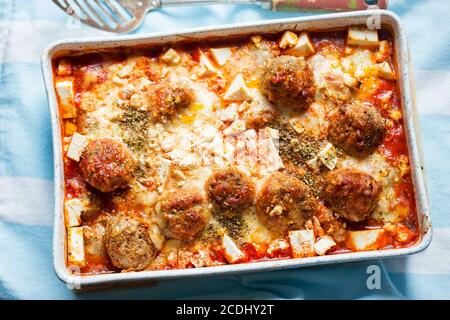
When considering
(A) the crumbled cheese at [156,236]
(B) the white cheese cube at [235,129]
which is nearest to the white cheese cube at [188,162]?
(B) the white cheese cube at [235,129]

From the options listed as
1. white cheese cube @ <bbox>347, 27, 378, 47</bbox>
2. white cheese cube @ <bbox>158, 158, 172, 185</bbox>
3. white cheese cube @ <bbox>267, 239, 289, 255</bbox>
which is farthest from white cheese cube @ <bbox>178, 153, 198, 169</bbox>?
white cheese cube @ <bbox>347, 27, 378, 47</bbox>

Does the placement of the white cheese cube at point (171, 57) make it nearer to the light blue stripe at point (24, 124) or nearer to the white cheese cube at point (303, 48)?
the white cheese cube at point (303, 48)

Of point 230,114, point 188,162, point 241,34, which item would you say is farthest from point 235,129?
point 241,34

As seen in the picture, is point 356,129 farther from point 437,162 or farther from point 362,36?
point 437,162

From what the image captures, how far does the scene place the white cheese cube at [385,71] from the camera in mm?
3584

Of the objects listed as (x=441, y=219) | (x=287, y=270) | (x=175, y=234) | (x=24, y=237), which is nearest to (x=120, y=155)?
(x=175, y=234)

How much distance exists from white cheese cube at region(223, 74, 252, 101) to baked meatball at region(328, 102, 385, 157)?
20.2 inches

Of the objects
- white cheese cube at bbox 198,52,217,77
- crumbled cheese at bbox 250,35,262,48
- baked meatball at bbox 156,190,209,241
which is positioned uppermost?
crumbled cheese at bbox 250,35,262,48

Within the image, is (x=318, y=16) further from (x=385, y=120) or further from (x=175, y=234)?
(x=175, y=234)

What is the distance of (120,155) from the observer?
345cm

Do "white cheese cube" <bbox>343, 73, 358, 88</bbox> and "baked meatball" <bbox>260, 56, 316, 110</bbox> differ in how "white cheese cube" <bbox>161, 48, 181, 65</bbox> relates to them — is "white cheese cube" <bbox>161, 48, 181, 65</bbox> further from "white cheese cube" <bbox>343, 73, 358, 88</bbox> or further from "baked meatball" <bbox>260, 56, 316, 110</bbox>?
"white cheese cube" <bbox>343, 73, 358, 88</bbox>

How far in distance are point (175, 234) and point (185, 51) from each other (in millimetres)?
1081

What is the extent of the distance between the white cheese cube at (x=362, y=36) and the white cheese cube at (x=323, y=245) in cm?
116

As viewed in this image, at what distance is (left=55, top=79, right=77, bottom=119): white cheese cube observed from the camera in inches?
139
